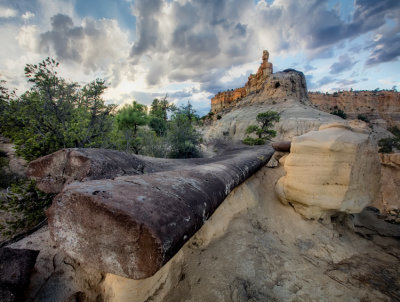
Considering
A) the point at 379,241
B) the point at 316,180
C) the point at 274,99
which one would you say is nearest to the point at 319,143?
the point at 316,180

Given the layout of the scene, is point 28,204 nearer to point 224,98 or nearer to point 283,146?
point 283,146

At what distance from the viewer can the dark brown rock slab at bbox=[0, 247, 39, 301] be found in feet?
4.66

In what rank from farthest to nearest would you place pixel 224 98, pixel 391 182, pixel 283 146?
pixel 224 98
pixel 391 182
pixel 283 146

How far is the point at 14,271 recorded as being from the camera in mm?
1527

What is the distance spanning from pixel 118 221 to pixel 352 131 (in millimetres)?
4181

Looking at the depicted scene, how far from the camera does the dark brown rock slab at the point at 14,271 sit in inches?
55.9

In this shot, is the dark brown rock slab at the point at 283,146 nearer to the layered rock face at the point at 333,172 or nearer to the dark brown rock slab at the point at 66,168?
the layered rock face at the point at 333,172

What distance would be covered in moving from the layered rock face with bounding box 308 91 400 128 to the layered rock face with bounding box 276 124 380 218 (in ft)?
159

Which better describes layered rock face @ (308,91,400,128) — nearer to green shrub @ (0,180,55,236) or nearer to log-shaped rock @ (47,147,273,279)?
log-shaped rock @ (47,147,273,279)

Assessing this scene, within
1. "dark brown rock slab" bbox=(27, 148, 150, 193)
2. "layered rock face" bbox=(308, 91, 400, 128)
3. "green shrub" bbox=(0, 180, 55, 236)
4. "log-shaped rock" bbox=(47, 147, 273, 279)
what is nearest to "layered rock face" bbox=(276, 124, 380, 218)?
"log-shaped rock" bbox=(47, 147, 273, 279)

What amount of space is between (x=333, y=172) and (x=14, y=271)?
4265mm

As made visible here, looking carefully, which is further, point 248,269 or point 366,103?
point 366,103

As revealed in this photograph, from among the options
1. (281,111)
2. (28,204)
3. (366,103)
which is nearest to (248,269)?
(28,204)

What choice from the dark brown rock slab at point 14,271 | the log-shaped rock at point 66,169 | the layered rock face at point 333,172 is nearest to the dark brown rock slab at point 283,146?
the layered rock face at point 333,172
